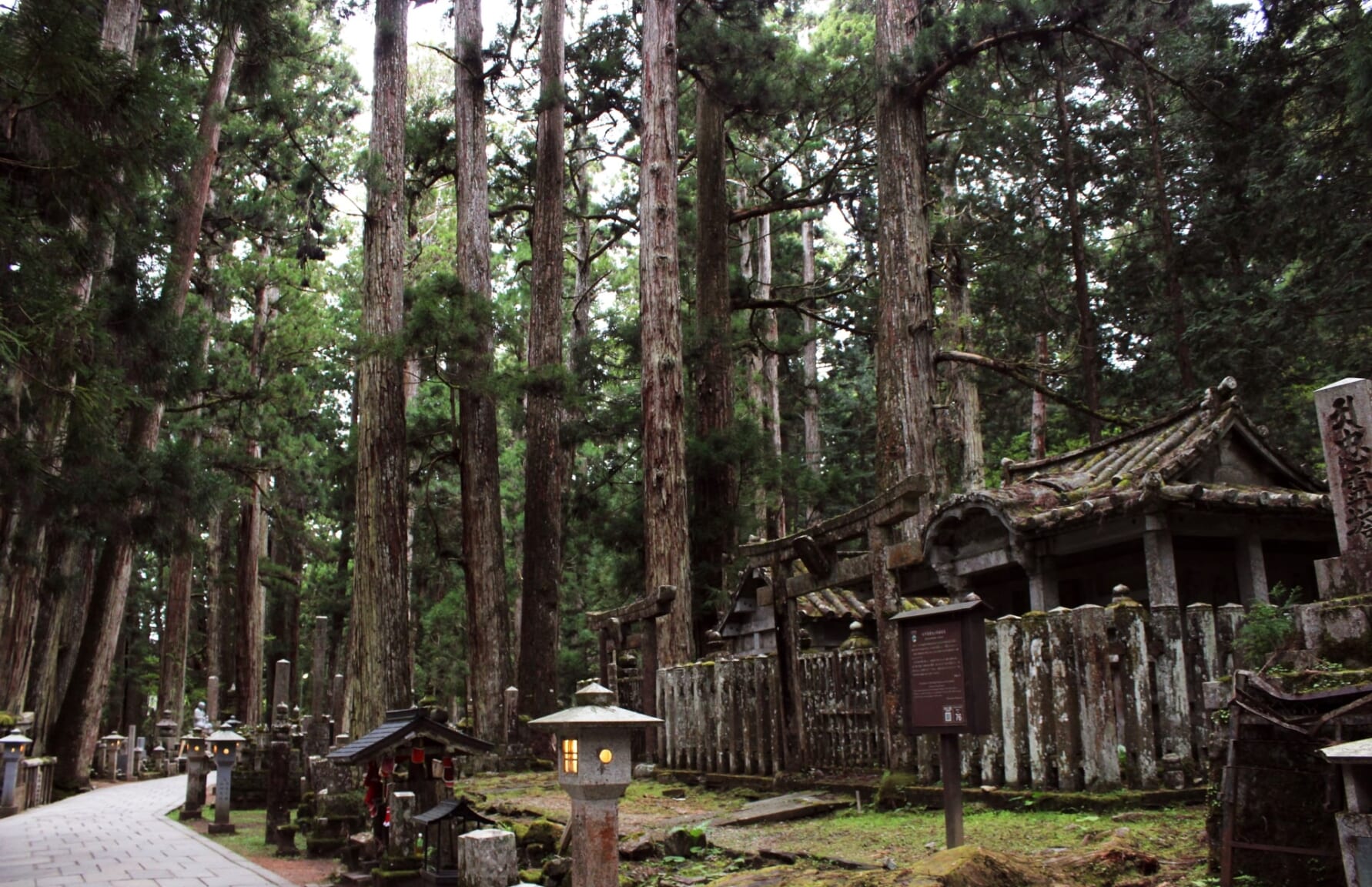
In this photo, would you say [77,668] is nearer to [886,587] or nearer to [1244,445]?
[886,587]

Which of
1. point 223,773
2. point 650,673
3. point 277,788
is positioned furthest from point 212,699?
point 650,673

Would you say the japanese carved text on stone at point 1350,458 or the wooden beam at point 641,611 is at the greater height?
the japanese carved text on stone at point 1350,458

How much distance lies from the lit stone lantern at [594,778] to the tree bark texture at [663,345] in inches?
325

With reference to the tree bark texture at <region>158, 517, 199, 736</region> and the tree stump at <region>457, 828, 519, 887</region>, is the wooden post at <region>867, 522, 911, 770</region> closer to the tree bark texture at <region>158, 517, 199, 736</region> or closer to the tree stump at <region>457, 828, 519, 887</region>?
the tree stump at <region>457, 828, 519, 887</region>

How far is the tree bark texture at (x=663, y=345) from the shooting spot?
14.5 metres

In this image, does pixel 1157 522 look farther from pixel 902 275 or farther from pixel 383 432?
pixel 383 432

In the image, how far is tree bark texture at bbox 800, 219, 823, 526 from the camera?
91.4 ft

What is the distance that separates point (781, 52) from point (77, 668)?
17.0 m

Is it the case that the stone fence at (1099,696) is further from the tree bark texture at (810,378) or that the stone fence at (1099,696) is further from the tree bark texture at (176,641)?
A: the tree bark texture at (176,641)

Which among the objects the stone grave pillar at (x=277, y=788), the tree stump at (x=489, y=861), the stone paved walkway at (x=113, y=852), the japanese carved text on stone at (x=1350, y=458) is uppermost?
the japanese carved text on stone at (x=1350, y=458)

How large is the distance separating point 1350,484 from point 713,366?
12.5m

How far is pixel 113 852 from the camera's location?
9.96 meters

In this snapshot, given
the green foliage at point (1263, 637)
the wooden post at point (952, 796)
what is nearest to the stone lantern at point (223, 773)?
the wooden post at point (952, 796)

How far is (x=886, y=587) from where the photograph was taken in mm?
8930
